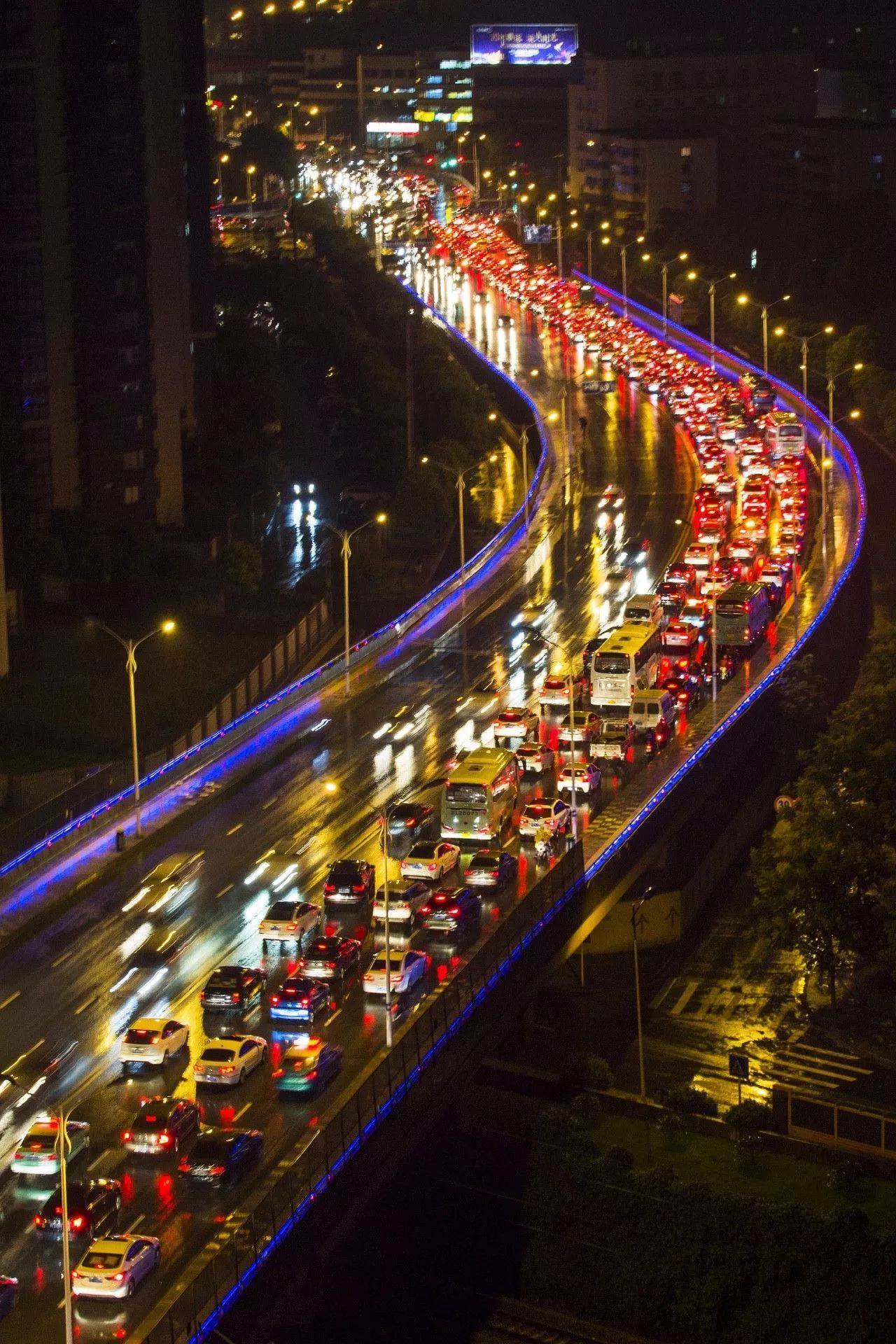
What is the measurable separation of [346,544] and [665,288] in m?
76.0

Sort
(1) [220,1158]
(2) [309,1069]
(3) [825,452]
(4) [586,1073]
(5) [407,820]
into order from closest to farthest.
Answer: (1) [220,1158] < (2) [309,1069] < (4) [586,1073] < (5) [407,820] < (3) [825,452]

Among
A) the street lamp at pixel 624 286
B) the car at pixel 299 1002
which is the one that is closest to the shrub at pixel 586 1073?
the car at pixel 299 1002

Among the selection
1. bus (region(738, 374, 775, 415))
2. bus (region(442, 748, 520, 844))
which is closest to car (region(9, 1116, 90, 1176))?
bus (region(442, 748, 520, 844))

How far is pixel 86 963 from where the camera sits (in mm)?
52094

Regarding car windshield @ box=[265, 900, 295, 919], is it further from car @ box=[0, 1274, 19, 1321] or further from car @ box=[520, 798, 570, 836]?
car @ box=[0, 1274, 19, 1321]

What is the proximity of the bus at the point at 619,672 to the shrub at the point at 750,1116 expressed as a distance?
62.9 feet

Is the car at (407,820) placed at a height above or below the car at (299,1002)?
above

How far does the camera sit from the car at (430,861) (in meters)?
56.8

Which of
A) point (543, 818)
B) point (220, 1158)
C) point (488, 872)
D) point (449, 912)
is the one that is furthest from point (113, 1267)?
point (543, 818)

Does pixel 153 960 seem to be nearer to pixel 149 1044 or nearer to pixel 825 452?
pixel 149 1044

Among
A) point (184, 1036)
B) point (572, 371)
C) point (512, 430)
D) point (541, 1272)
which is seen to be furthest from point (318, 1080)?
point (572, 371)

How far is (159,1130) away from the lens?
4316cm

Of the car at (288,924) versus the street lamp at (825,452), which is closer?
the car at (288,924)

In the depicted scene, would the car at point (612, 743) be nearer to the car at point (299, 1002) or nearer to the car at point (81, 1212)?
the car at point (299, 1002)
